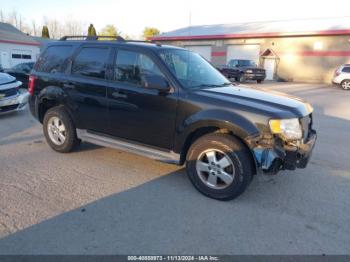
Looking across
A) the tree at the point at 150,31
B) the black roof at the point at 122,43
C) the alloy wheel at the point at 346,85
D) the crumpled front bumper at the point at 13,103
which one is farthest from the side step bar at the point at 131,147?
the tree at the point at 150,31

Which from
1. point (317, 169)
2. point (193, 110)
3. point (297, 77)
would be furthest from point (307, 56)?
point (193, 110)

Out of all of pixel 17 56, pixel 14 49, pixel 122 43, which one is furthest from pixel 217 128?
pixel 17 56

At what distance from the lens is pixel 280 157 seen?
11.7 ft

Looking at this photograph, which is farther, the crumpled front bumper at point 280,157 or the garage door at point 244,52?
the garage door at point 244,52

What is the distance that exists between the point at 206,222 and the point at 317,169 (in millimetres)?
2652

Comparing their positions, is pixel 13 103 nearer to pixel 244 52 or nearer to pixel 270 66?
pixel 270 66

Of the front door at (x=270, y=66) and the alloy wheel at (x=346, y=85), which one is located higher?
the front door at (x=270, y=66)

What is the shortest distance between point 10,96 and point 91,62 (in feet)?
16.1

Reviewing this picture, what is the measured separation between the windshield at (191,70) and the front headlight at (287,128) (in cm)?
129

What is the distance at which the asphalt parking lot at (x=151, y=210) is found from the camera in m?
2.93

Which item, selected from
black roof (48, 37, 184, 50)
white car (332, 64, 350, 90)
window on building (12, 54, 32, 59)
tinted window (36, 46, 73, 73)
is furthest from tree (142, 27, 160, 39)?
black roof (48, 37, 184, 50)

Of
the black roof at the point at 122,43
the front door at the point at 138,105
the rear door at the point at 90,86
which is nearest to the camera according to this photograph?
the front door at the point at 138,105

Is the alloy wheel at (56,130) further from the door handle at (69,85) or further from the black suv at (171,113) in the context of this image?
the door handle at (69,85)

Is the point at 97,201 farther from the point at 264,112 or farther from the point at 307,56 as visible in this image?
the point at 307,56
